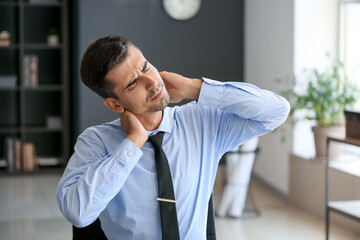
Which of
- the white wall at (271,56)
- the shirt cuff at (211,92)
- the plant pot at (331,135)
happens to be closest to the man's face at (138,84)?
the shirt cuff at (211,92)

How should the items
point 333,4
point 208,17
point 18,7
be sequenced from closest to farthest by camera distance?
point 333,4
point 208,17
point 18,7

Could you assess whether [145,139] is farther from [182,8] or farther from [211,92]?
[182,8]

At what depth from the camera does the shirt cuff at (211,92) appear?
1.57m

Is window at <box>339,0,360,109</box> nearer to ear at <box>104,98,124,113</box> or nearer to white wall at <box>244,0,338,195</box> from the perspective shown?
white wall at <box>244,0,338,195</box>

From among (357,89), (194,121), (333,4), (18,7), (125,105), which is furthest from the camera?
(18,7)

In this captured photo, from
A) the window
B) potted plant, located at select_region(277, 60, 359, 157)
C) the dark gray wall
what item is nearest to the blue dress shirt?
potted plant, located at select_region(277, 60, 359, 157)

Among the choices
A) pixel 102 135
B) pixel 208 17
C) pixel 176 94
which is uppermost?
pixel 208 17

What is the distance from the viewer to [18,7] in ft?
20.7

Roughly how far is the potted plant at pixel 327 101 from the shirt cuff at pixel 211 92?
2.72 m

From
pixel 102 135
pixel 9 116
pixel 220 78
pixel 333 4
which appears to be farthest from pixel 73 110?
pixel 102 135

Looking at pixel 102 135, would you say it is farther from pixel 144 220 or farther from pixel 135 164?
pixel 144 220

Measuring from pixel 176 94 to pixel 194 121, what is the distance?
0.13 m

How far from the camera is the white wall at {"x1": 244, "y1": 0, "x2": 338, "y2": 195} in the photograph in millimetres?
4664

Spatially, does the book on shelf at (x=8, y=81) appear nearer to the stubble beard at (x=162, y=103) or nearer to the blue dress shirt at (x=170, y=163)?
the blue dress shirt at (x=170, y=163)
